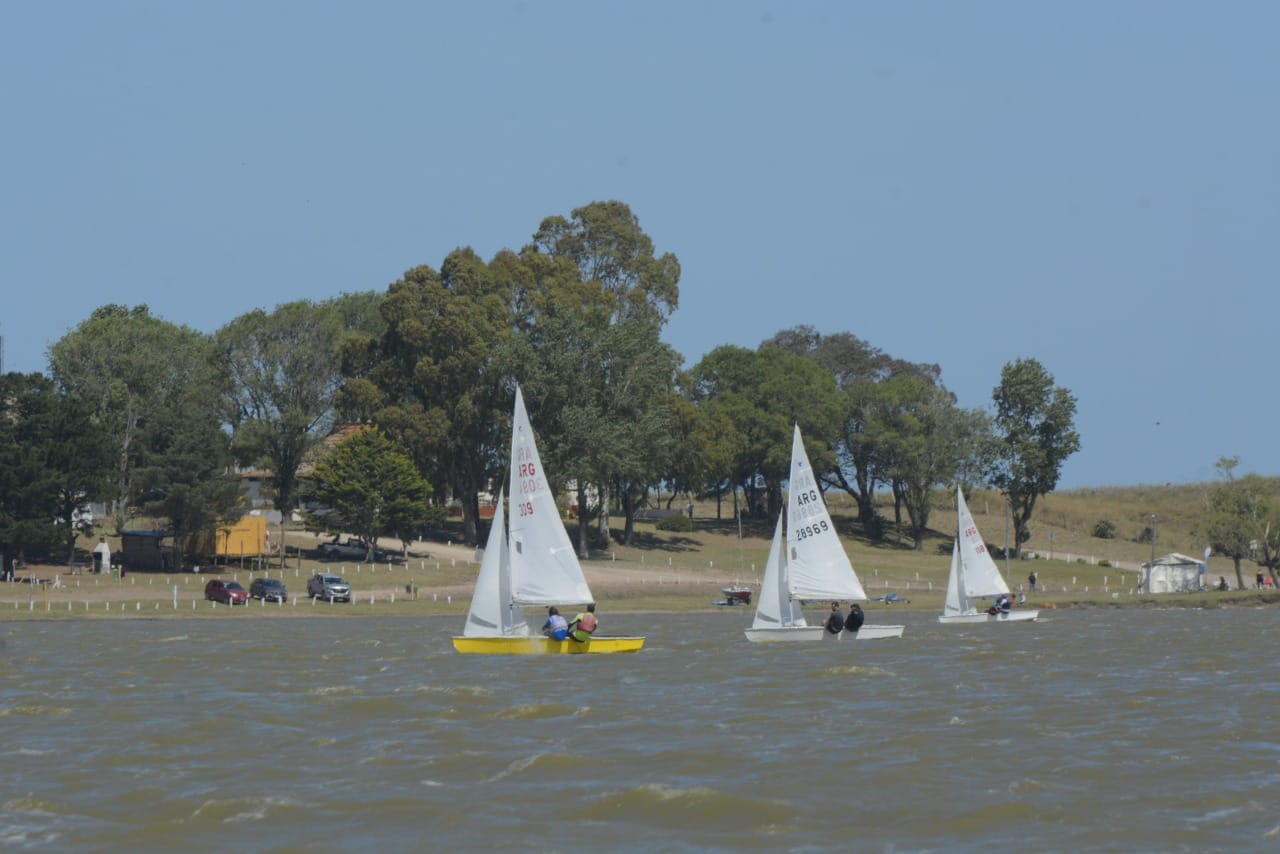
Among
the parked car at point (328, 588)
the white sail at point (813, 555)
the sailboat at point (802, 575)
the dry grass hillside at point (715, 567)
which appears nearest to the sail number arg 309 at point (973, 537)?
the dry grass hillside at point (715, 567)

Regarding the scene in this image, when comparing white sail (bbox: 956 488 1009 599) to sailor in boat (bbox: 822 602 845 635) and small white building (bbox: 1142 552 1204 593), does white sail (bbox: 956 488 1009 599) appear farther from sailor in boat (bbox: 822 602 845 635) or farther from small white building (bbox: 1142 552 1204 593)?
small white building (bbox: 1142 552 1204 593)

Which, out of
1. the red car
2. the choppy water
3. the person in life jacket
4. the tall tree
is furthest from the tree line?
the person in life jacket

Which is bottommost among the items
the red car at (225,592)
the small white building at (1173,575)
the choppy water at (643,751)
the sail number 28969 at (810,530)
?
the choppy water at (643,751)

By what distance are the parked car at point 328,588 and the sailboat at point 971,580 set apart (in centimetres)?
2735

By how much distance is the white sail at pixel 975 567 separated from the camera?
72.2m

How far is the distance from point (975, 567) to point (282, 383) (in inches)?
1947

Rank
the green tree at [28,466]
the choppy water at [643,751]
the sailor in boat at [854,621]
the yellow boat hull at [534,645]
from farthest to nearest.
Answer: the green tree at [28,466], the sailor in boat at [854,621], the yellow boat hull at [534,645], the choppy water at [643,751]

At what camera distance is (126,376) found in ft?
340

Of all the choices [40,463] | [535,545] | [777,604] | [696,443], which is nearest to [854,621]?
[777,604]

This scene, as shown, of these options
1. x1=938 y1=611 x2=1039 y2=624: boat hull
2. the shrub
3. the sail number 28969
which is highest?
the shrub

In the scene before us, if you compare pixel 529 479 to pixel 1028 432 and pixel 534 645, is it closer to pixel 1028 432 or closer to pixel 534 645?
pixel 534 645

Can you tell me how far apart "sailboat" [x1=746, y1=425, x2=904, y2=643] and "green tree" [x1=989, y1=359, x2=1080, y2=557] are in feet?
212

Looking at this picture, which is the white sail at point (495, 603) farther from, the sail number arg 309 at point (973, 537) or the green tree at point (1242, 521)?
the green tree at point (1242, 521)

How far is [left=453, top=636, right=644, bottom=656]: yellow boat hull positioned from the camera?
4656cm
